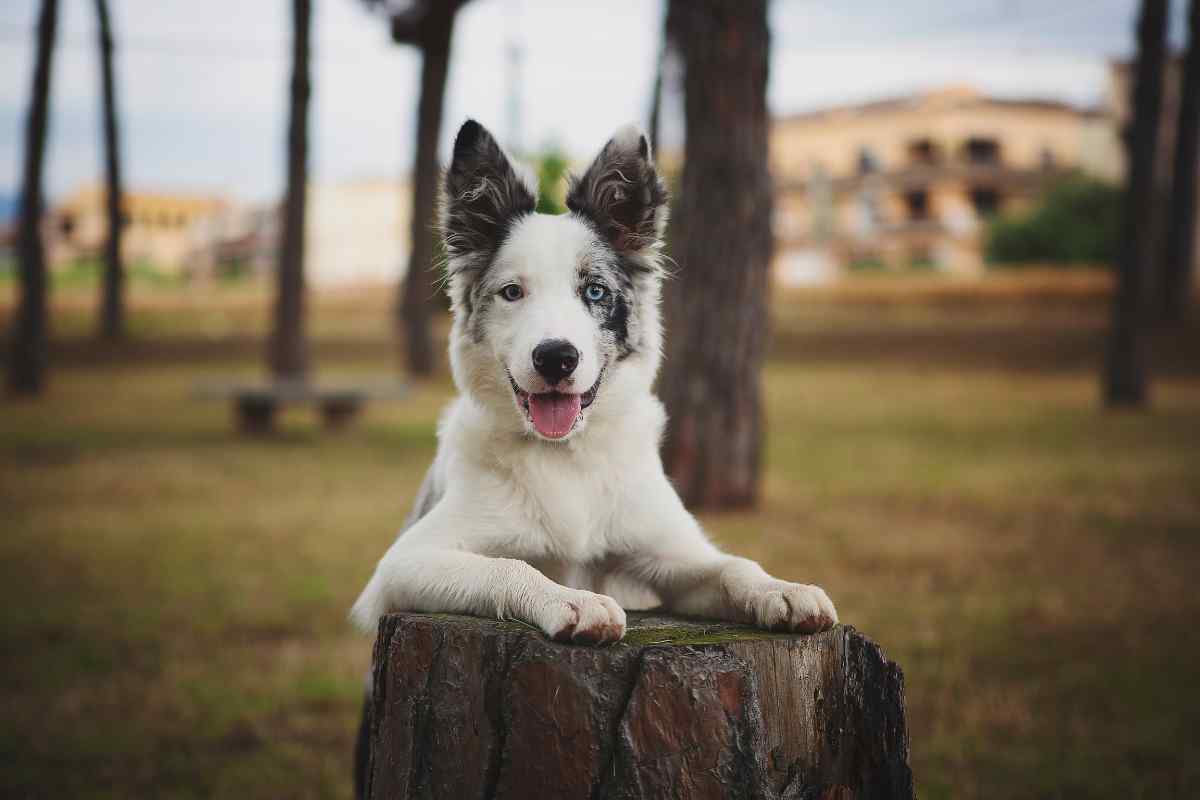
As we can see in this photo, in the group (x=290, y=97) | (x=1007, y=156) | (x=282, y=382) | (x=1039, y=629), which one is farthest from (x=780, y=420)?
(x=1007, y=156)

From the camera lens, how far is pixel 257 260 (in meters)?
67.3

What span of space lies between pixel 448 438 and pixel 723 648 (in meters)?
1.29

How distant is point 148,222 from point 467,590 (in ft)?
274

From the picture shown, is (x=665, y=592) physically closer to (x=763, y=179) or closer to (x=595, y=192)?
(x=595, y=192)

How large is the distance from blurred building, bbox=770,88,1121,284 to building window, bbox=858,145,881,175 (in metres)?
0.06

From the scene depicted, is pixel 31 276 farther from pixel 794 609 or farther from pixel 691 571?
pixel 794 609

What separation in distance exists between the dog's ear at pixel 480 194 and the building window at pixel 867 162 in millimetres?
65860

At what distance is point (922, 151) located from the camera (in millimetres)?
65500

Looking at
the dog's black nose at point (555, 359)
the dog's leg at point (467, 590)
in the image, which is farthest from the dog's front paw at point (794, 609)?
the dog's black nose at point (555, 359)

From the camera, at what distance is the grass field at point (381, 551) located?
536 centimetres

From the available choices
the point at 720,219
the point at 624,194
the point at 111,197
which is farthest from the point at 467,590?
the point at 111,197

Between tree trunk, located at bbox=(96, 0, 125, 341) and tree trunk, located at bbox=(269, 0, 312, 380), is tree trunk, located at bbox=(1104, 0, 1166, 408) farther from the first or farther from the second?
tree trunk, located at bbox=(96, 0, 125, 341)

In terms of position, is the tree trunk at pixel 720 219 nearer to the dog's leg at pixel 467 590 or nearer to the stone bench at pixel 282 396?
the dog's leg at pixel 467 590

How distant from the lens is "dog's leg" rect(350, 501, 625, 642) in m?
2.72
